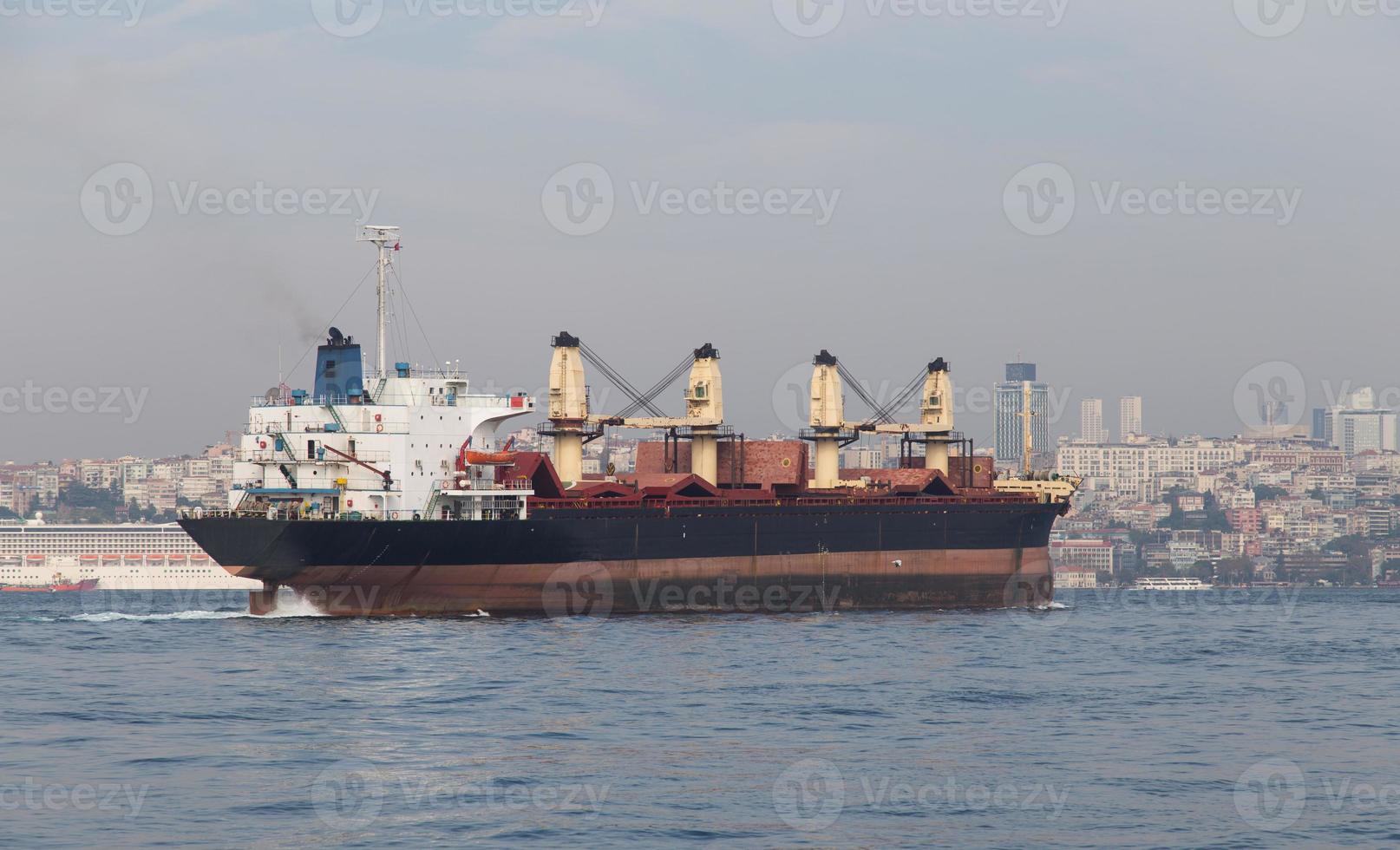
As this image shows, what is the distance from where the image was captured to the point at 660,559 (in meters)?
58.7

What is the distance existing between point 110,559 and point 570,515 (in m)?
95.1

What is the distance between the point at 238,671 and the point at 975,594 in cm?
3775

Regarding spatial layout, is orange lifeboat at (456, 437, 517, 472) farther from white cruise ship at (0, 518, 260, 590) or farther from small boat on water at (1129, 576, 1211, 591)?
small boat on water at (1129, 576, 1211, 591)

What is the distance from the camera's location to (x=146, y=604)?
85.1 metres

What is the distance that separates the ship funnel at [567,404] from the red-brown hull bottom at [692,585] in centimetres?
844

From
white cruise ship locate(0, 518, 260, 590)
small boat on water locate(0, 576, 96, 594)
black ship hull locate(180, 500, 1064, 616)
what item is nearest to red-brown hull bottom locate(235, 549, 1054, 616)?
black ship hull locate(180, 500, 1064, 616)

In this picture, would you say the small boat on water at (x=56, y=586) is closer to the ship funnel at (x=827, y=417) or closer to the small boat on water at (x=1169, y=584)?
the ship funnel at (x=827, y=417)

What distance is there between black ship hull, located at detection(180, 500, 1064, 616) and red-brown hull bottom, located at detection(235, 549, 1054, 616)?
5 cm

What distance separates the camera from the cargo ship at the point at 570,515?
171ft

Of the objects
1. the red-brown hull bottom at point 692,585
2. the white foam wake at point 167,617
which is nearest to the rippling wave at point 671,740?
the red-brown hull bottom at point 692,585

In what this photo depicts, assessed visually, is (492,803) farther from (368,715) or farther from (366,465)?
(366,465)

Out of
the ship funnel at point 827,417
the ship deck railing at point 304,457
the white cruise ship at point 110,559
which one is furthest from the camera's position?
the white cruise ship at point 110,559

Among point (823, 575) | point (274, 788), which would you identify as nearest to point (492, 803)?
point (274, 788)

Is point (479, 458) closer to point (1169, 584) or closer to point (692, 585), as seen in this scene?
point (692, 585)
